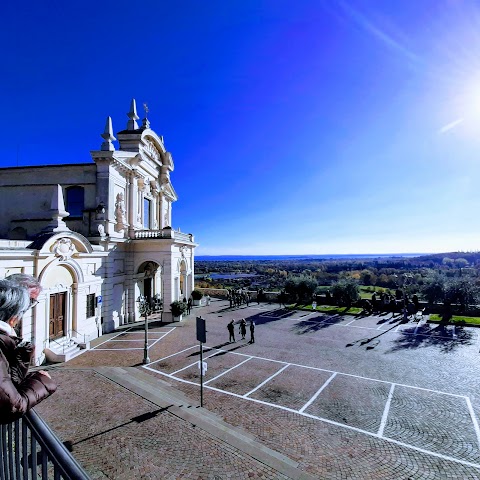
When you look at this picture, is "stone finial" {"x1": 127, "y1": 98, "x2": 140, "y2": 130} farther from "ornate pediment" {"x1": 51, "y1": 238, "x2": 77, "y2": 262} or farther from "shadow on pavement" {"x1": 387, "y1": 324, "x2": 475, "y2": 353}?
"shadow on pavement" {"x1": 387, "y1": 324, "x2": 475, "y2": 353}

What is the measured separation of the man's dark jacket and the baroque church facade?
567 inches

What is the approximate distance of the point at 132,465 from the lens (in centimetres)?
729

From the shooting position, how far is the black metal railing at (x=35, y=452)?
216 centimetres

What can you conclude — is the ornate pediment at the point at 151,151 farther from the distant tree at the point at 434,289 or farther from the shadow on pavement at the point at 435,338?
the distant tree at the point at 434,289

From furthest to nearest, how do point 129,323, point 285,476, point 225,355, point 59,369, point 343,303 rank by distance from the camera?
point 343,303 → point 129,323 → point 225,355 → point 59,369 → point 285,476

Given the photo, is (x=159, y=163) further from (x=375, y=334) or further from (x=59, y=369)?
(x=375, y=334)

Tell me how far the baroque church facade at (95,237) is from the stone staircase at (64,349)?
0.07 m

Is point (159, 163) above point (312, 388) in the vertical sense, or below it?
above

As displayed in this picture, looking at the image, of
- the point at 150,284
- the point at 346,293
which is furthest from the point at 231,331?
the point at 346,293

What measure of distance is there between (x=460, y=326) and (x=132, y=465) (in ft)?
79.8

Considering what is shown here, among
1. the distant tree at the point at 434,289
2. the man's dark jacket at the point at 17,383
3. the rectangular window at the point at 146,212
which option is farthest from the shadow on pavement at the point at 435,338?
the rectangular window at the point at 146,212

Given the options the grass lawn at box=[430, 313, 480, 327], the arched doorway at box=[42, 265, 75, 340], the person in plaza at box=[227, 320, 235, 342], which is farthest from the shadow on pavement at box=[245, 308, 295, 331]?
the arched doorway at box=[42, 265, 75, 340]

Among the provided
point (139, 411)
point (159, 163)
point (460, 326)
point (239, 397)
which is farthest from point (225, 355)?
point (159, 163)

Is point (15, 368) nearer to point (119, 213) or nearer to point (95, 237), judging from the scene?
point (95, 237)
